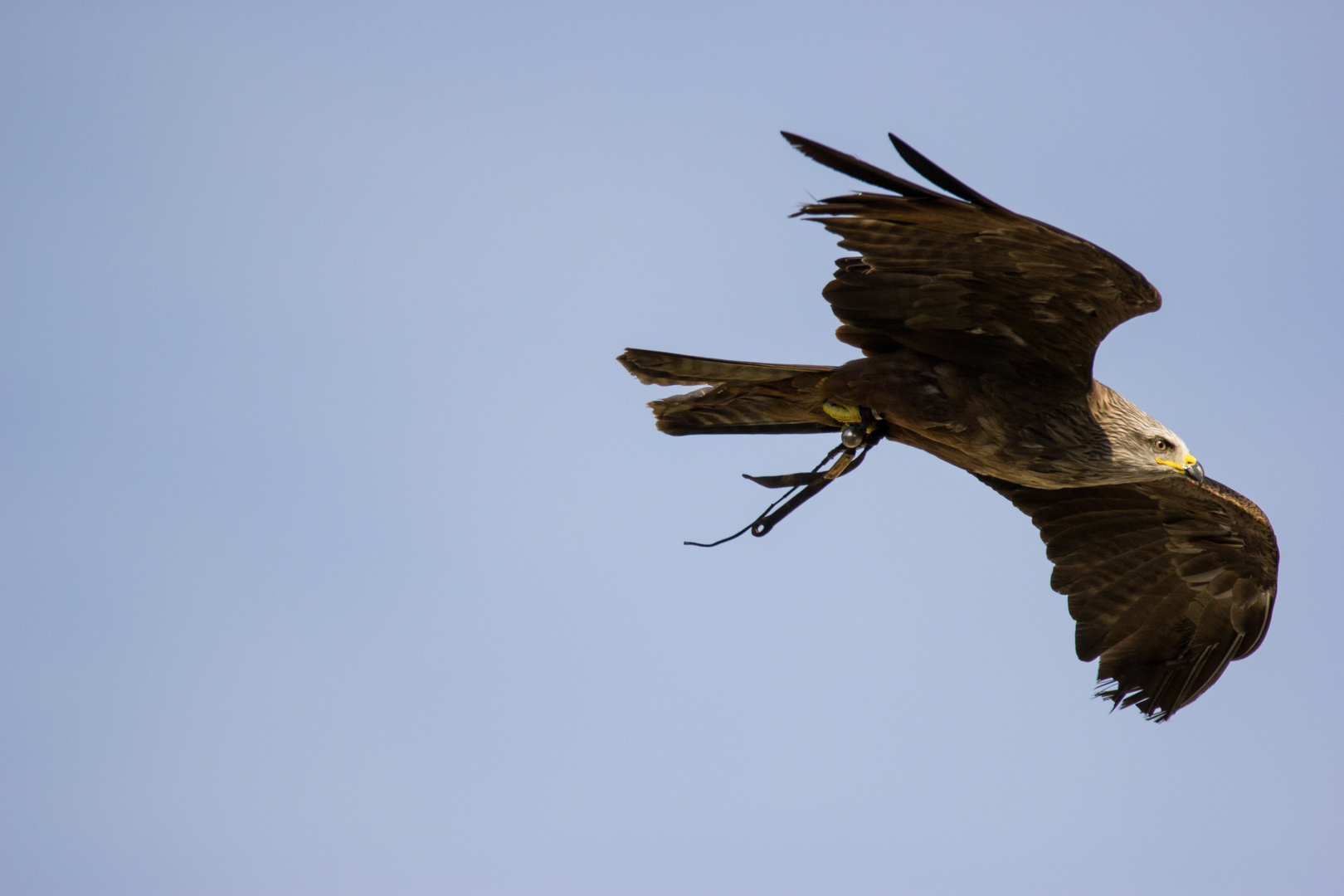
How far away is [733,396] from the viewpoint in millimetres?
6520

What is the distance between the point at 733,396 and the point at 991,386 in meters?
1.32

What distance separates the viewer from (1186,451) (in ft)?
20.9

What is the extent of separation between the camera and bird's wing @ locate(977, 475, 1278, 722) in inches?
295

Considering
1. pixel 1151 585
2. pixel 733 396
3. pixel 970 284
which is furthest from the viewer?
pixel 1151 585

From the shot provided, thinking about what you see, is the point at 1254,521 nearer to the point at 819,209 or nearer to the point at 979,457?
the point at 979,457

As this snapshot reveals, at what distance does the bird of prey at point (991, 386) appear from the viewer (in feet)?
17.8

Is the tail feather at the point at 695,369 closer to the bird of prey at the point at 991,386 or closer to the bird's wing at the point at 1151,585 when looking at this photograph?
the bird of prey at the point at 991,386

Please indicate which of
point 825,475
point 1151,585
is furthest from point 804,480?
point 1151,585

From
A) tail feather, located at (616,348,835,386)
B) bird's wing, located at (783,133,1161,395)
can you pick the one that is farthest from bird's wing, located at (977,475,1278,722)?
tail feather, located at (616,348,835,386)

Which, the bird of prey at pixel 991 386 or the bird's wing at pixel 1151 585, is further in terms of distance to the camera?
the bird's wing at pixel 1151 585

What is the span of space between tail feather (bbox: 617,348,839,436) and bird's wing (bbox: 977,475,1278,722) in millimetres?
1622

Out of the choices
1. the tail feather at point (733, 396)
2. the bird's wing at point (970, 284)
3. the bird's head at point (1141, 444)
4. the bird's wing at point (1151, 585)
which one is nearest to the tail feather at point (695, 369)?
the tail feather at point (733, 396)

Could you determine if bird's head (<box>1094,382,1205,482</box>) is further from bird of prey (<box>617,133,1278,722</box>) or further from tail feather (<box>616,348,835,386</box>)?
tail feather (<box>616,348,835,386</box>)

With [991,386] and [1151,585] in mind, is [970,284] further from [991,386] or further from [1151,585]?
[1151,585]
